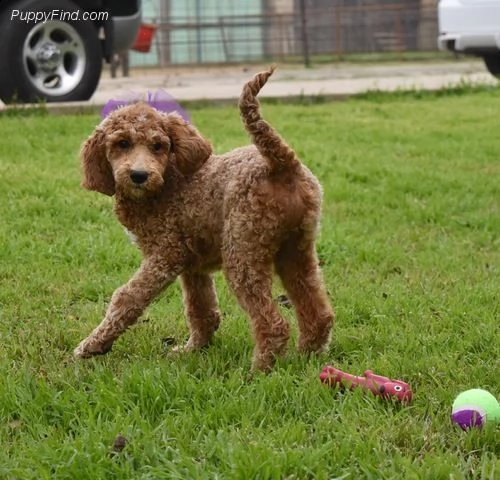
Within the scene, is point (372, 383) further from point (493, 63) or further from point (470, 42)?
point (493, 63)

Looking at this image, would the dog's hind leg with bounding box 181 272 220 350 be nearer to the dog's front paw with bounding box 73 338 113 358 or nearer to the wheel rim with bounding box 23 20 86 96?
the dog's front paw with bounding box 73 338 113 358

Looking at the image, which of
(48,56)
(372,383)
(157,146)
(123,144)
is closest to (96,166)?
(123,144)

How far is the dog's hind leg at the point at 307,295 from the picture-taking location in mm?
4016

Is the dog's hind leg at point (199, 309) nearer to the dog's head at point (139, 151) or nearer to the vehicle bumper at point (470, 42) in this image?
the dog's head at point (139, 151)

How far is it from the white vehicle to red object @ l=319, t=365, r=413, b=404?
996 centimetres

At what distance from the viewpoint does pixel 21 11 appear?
369 inches

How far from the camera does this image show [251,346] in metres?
4.19

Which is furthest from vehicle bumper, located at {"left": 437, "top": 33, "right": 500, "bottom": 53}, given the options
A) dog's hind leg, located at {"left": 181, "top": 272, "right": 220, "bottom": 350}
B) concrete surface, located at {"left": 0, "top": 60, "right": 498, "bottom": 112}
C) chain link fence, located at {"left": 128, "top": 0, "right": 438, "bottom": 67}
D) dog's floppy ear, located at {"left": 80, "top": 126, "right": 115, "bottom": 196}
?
chain link fence, located at {"left": 128, "top": 0, "right": 438, "bottom": 67}

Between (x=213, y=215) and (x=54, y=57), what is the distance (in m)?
6.38

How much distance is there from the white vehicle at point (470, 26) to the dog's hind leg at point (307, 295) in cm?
947

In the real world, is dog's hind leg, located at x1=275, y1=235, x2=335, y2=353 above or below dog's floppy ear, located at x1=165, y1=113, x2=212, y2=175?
below

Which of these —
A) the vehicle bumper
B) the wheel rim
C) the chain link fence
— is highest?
the wheel rim

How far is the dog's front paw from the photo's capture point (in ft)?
13.0

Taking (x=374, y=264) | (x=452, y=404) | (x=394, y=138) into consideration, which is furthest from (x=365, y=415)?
Result: (x=394, y=138)
